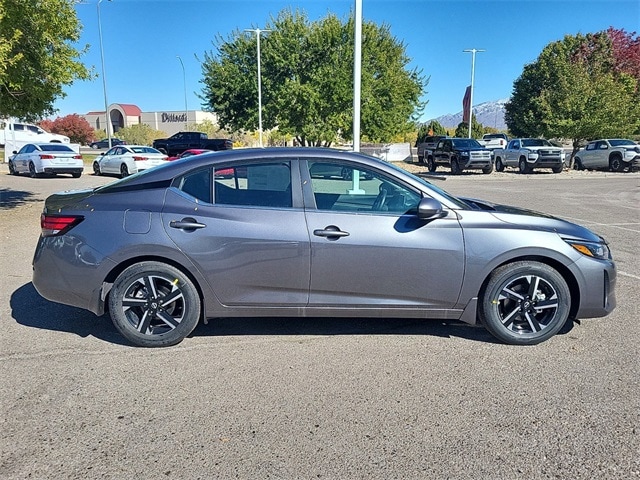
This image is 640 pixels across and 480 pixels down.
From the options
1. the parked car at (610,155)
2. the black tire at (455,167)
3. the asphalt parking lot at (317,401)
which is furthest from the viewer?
the parked car at (610,155)

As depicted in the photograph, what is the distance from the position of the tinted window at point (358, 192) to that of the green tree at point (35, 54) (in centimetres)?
714

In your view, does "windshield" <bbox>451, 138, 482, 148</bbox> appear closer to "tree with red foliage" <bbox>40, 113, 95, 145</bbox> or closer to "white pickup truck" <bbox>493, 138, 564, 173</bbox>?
"white pickup truck" <bbox>493, 138, 564, 173</bbox>

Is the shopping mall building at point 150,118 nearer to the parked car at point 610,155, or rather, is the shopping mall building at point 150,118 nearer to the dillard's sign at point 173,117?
the dillard's sign at point 173,117

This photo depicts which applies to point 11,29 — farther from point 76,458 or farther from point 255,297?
point 76,458

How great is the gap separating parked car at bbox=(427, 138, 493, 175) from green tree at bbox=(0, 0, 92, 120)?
18.4 meters

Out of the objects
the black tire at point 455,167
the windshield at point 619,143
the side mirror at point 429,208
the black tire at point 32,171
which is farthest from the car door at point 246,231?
the windshield at point 619,143

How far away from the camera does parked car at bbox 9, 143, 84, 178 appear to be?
19.6m

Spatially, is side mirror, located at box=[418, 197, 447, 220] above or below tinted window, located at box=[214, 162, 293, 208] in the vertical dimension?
below

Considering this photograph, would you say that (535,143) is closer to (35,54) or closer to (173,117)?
(35,54)

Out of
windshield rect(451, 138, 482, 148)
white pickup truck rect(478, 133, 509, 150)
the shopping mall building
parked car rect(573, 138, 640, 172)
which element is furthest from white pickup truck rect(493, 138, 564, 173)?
the shopping mall building

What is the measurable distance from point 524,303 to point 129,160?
1991cm

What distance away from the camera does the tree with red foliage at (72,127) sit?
204 feet

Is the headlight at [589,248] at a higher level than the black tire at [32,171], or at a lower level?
lower

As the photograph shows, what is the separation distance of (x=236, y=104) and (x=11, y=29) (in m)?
23.8
